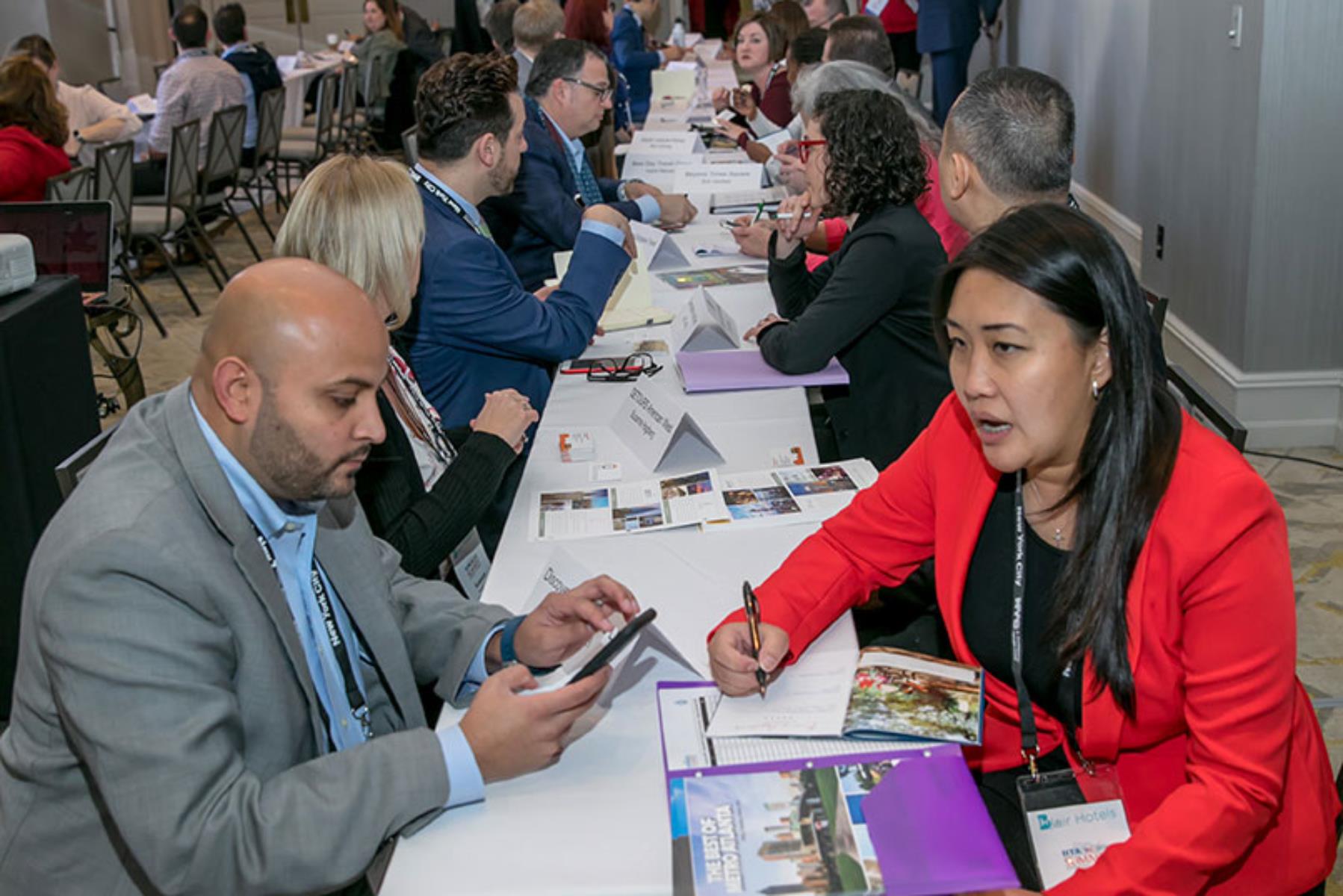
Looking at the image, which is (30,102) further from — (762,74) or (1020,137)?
(1020,137)

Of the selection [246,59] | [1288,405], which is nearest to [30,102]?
[246,59]

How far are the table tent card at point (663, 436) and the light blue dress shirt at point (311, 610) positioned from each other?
90 cm

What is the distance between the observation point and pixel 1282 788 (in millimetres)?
1485

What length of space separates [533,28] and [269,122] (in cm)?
244

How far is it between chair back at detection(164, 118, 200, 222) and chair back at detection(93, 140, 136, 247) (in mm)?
312

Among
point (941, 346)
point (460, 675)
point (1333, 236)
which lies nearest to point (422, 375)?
point (460, 675)

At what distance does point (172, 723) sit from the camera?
1.27 metres

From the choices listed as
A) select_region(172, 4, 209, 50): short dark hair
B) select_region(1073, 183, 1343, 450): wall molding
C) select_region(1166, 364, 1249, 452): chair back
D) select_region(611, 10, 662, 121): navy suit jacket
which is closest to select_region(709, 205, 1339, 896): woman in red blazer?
select_region(1166, 364, 1249, 452): chair back

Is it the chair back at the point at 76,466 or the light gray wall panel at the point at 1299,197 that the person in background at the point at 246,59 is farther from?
the chair back at the point at 76,466

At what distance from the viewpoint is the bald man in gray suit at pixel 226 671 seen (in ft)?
4.17

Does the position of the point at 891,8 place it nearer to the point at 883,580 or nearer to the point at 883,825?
the point at 883,580

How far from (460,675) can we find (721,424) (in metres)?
1.10

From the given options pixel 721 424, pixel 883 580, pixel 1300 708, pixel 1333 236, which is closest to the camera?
pixel 1300 708

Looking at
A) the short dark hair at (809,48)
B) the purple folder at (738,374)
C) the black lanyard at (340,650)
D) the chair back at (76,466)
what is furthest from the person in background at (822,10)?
the black lanyard at (340,650)
